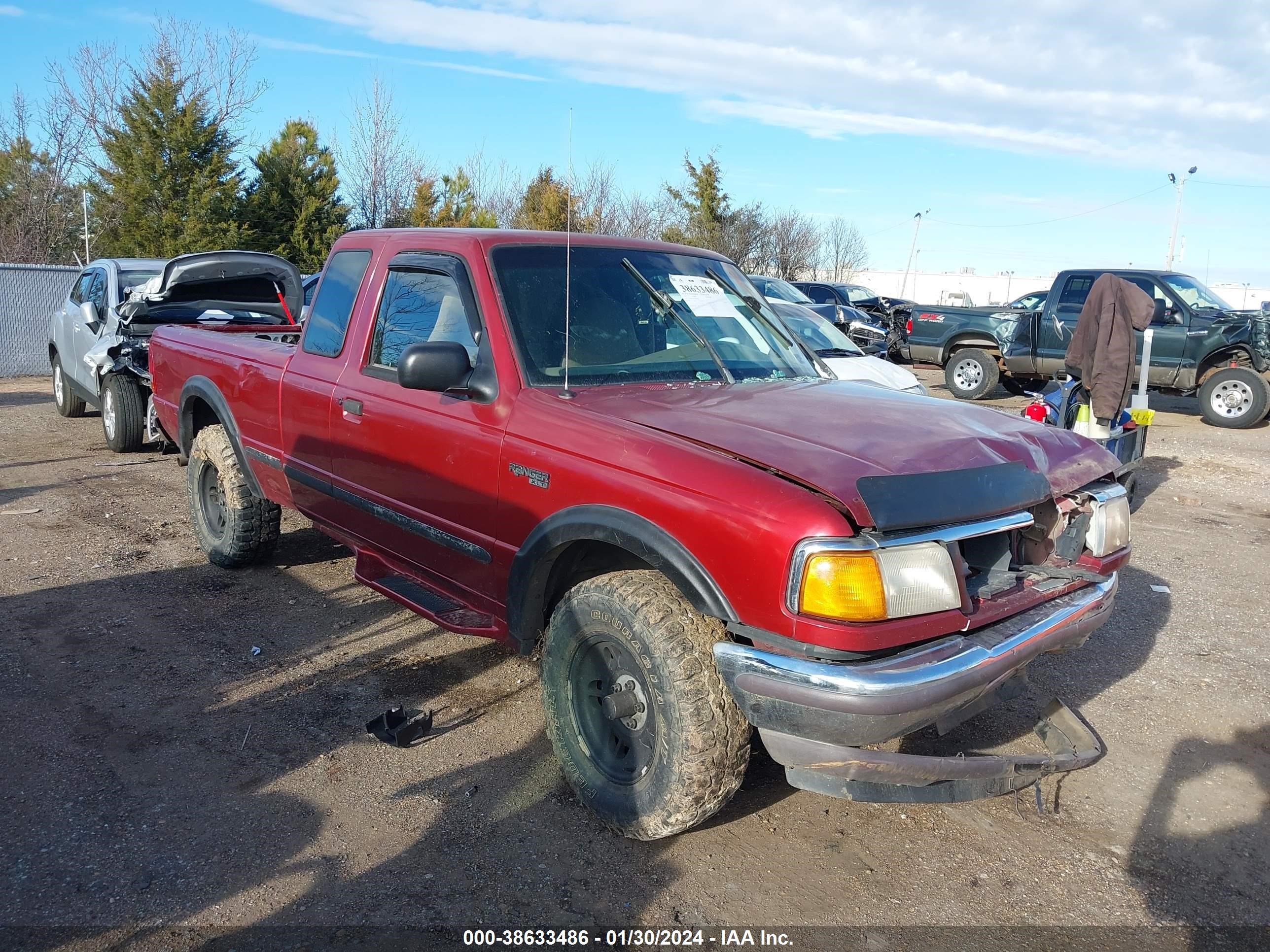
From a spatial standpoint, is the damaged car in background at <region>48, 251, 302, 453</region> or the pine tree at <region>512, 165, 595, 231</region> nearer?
the damaged car in background at <region>48, 251, 302, 453</region>

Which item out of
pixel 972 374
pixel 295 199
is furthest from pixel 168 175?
pixel 972 374

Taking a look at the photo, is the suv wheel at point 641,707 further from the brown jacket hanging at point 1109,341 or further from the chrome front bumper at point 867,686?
the brown jacket hanging at point 1109,341

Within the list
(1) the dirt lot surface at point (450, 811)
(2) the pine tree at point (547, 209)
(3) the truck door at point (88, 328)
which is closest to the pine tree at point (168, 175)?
(2) the pine tree at point (547, 209)

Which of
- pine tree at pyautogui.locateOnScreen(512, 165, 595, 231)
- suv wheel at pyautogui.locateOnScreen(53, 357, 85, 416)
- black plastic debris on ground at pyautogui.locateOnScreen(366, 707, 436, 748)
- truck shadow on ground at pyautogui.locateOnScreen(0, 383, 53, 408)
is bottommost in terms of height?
black plastic debris on ground at pyautogui.locateOnScreen(366, 707, 436, 748)

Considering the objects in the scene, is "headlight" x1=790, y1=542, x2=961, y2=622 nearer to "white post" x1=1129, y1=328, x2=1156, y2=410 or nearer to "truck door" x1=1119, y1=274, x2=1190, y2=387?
"white post" x1=1129, y1=328, x2=1156, y2=410

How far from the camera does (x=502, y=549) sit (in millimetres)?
3531

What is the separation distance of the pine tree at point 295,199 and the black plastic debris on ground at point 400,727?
20.8 m

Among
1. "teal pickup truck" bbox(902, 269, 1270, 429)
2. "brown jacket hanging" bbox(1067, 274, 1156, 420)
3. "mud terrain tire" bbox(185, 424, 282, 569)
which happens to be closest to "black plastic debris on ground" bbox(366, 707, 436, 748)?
"mud terrain tire" bbox(185, 424, 282, 569)

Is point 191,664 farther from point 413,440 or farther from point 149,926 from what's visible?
point 149,926

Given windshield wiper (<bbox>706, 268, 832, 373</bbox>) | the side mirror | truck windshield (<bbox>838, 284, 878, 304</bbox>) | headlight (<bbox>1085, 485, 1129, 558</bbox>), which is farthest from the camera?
truck windshield (<bbox>838, 284, 878, 304</bbox>)

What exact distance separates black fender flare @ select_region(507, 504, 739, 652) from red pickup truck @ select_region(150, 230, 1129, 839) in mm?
10

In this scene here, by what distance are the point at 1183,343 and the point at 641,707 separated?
1295 cm

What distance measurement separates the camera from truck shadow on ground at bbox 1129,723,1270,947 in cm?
292

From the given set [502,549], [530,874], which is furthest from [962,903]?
[502,549]
